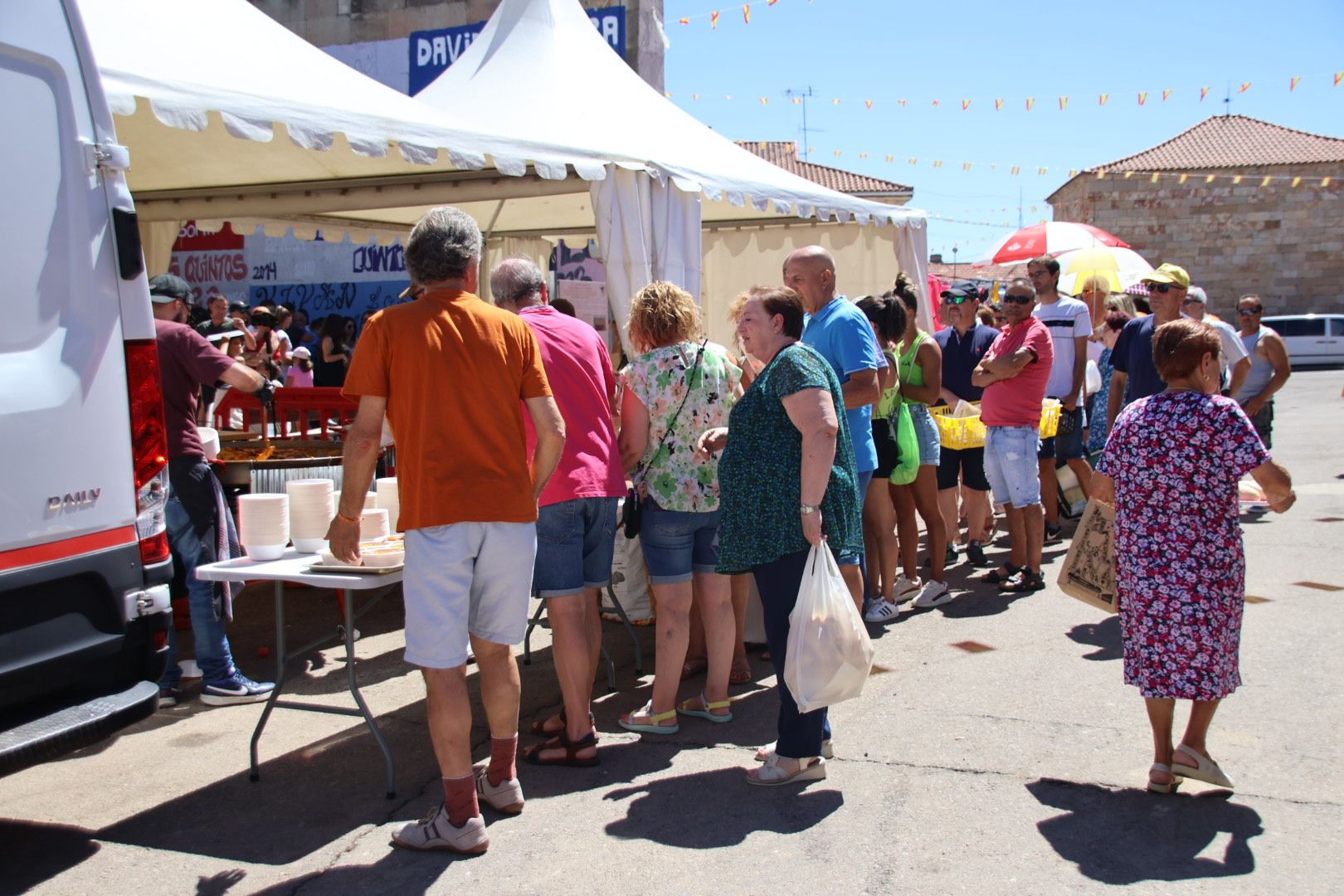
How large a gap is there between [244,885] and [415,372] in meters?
1.53

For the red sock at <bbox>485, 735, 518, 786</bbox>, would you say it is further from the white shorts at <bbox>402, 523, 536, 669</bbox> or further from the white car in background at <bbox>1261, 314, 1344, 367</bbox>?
the white car in background at <bbox>1261, 314, 1344, 367</bbox>

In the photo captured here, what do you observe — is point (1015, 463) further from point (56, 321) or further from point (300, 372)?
point (300, 372)

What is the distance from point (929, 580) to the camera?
6594 mm

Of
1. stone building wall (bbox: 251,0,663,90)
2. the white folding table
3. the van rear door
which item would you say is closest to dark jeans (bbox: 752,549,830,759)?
the white folding table

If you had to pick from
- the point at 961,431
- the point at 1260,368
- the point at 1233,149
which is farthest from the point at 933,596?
the point at 1233,149

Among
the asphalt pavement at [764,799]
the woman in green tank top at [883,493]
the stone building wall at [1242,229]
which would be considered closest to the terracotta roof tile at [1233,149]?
the stone building wall at [1242,229]

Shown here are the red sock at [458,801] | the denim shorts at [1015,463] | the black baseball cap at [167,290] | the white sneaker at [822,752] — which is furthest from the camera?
the denim shorts at [1015,463]

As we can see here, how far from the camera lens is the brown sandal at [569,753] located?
411cm

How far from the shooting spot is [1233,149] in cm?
4453

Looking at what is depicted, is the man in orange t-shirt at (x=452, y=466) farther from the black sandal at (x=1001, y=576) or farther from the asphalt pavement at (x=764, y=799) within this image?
the black sandal at (x=1001, y=576)

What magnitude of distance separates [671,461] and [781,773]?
3.95 feet

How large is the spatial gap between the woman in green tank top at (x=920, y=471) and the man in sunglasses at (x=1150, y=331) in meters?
1.10

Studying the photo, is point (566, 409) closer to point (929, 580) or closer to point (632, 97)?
point (929, 580)

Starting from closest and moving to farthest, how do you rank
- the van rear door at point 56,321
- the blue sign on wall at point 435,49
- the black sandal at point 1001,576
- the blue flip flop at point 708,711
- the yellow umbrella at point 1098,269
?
the van rear door at point 56,321, the blue flip flop at point 708,711, the black sandal at point 1001,576, the yellow umbrella at point 1098,269, the blue sign on wall at point 435,49
